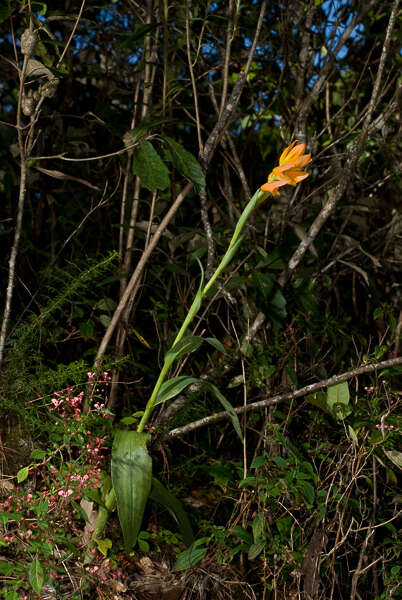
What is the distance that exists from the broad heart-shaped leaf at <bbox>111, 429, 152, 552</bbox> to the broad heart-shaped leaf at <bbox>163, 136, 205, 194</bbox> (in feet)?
2.05

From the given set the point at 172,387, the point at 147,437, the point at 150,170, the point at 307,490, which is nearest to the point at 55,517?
the point at 147,437

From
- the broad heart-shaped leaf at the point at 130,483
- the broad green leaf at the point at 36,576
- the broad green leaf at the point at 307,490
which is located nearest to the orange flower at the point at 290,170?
the broad heart-shaped leaf at the point at 130,483

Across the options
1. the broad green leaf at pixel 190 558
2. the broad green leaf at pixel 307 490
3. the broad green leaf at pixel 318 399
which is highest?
the broad green leaf at pixel 318 399

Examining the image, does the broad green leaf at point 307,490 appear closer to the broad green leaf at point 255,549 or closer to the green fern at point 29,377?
the broad green leaf at point 255,549

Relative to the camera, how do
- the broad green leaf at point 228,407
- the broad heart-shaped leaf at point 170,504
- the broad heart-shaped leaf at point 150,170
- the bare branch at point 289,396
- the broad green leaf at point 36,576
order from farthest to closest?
1. the bare branch at point 289,396
2. the broad heart-shaped leaf at point 150,170
3. the broad heart-shaped leaf at point 170,504
4. the broad green leaf at point 228,407
5. the broad green leaf at point 36,576

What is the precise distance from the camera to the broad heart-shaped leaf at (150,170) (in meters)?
1.37

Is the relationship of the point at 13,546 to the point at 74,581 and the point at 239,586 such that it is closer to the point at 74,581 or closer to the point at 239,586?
the point at 74,581

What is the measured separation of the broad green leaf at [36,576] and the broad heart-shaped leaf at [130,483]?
171 mm

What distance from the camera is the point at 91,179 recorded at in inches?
79.9

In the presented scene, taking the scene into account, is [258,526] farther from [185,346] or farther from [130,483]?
[185,346]

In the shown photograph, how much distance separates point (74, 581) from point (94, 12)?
1.91 meters

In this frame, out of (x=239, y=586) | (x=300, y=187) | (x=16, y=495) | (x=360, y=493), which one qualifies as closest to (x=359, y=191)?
(x=300, y=187)

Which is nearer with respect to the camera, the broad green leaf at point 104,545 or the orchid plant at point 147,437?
the orchid plant at point 147,437

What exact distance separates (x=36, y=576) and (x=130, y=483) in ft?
0.76
